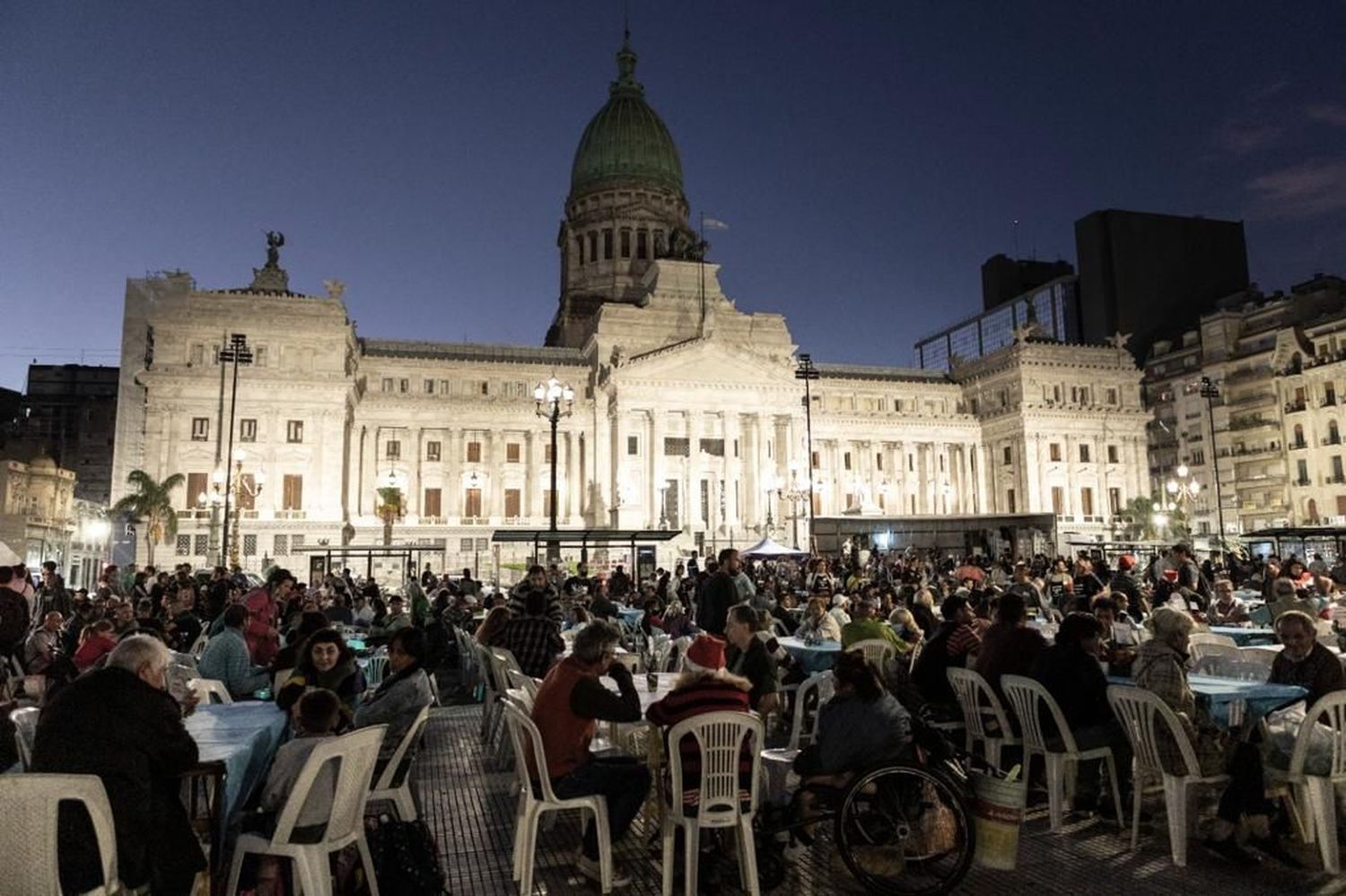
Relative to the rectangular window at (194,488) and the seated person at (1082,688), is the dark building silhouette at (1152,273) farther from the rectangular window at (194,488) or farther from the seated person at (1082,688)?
the seated person at (1082,688)

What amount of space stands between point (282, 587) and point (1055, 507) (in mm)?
58624

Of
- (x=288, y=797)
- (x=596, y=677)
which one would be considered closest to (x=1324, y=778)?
(x=596, y=677)

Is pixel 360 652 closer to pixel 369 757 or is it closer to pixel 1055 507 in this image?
pixel 369 757

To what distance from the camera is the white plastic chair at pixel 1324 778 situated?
A: 600cm

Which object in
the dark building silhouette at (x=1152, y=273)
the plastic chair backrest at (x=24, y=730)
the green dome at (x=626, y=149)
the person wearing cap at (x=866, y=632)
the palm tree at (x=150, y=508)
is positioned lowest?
the plastic chair backrest at (x=24, y=730)

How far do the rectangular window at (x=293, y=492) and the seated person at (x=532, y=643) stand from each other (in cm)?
4073

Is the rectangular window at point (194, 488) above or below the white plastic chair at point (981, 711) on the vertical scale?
above

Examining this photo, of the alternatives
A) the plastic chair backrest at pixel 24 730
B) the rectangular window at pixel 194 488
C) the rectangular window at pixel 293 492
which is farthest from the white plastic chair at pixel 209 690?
the rectangular window at pixel 194 488

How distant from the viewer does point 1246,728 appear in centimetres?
707

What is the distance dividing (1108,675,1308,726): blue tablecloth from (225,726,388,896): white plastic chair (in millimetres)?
6036

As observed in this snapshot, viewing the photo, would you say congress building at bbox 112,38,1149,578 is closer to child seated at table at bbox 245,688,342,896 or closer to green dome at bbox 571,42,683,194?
green dome at bbox 571,42,683,194

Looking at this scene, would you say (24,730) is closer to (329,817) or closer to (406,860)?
(329,817)

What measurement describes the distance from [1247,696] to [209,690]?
29.2 feet

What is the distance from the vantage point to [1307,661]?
7246mm
